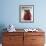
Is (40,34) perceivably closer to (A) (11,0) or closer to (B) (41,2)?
(B) (41,2)

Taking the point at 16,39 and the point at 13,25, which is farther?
the point at 13,25

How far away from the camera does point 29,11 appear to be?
4.34m

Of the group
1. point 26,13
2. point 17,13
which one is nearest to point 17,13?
point 17,13

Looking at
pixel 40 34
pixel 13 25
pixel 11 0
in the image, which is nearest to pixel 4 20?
pixel 13 25

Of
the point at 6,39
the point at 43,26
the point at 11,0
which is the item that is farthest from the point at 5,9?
the point at 43,26

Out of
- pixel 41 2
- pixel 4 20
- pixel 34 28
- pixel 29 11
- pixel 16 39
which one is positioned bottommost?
pixel 16 39

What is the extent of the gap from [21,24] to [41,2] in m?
0.98

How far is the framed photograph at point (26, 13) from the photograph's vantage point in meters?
4.32

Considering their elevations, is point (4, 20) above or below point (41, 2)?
below

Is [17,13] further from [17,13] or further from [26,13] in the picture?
[26,13]

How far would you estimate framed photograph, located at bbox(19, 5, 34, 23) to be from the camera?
14.2 feet

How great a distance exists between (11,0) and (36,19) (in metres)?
1.03

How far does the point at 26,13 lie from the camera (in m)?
4.36

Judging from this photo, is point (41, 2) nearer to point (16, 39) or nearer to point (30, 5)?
point (30, 5)
